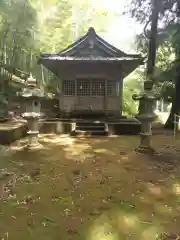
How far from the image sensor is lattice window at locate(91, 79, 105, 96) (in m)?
12.6

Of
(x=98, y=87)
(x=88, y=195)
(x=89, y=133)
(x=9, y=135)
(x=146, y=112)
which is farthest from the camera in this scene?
(x=98, y=87)

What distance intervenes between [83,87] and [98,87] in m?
0.85

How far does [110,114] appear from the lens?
41.2 ft

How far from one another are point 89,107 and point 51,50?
49.9ft

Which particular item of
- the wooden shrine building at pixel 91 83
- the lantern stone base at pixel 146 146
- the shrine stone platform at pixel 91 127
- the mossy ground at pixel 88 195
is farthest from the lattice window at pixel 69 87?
the lantern stone base at pixel 146 146

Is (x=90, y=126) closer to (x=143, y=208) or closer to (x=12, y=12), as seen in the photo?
(x=143, y=208)

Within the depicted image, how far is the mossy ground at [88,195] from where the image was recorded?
3020 millimetres

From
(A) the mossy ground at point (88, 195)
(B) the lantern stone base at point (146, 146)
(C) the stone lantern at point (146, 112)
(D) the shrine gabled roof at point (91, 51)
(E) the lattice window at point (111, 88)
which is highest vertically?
(D) the shrine gabled roof at point (91, 51)

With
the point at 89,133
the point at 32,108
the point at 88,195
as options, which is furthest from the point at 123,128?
the point at 88,195

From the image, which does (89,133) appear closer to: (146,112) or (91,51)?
(146,112)

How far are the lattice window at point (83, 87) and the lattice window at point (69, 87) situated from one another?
0.34 metres

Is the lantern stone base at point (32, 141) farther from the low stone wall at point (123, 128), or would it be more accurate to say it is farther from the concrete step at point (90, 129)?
the low stone wall at point (123, 128)

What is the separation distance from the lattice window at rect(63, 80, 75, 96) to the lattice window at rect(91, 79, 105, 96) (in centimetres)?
114

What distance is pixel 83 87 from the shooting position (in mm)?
12633
